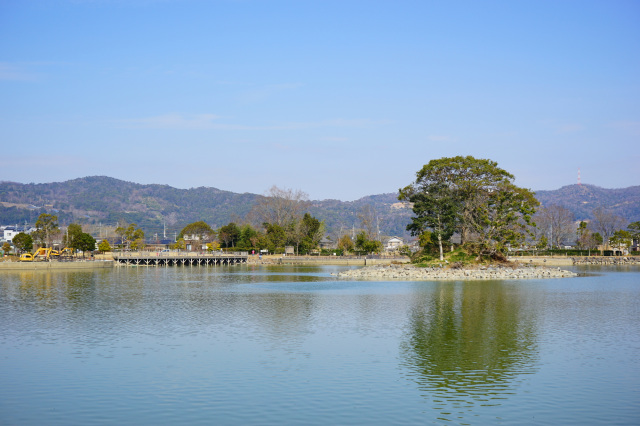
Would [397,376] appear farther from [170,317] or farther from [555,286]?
[555,286]

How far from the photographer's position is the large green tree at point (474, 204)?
62375mm

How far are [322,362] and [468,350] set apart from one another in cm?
538

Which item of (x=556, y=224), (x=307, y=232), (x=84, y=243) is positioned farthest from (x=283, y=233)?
(x=556, y=224)

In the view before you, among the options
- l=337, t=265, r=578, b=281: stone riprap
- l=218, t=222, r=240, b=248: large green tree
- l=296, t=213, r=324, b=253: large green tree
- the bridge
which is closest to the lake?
l=337, t=265, r=578, b=281: stone riprap

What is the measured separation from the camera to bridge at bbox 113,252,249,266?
9094 cm

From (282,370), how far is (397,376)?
3.45 meters

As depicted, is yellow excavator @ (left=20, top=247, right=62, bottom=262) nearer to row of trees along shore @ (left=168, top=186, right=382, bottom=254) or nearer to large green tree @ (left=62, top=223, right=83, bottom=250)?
large green tree @ (left=62, top=223, right=83, bottom=250)

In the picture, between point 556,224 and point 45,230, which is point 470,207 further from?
point 556,224

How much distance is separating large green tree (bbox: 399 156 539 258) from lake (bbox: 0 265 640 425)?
1041 inches

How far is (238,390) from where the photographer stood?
15.6 meters

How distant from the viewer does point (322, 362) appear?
18844 mm

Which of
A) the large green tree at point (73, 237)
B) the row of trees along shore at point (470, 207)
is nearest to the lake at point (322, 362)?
the row of trees along shore at point (470, 207)

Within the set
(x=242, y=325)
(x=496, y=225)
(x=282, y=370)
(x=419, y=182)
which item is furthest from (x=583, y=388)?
(x=419, y=182)

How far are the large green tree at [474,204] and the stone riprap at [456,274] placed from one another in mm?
3754
